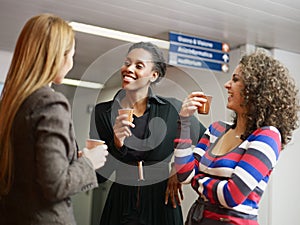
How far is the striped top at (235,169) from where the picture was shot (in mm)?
1375

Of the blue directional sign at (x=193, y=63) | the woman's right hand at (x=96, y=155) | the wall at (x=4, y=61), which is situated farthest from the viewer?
the wall at (x=4, y=61)

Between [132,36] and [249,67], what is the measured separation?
172 cm

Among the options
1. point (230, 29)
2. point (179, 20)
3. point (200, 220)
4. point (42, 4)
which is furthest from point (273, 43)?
point (200, 220)

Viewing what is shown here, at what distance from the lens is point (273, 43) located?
134 inches

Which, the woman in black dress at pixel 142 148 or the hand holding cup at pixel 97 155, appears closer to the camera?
the hand holding cup at pixel 97 155

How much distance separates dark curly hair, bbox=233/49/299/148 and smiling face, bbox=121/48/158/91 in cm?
33

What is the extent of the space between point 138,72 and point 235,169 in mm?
497

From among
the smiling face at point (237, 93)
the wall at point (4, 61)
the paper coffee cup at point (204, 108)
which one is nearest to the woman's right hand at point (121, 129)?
the paper coffee cup at point (204, 108)

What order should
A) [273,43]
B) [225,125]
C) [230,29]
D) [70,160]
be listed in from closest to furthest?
1. [70,160]
2. [225,125]
3. [230,29]
4. [273,43]

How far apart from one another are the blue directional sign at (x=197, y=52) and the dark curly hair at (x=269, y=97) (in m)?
1.36

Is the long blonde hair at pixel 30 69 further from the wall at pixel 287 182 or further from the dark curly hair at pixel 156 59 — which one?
the wall at pixel 287 182

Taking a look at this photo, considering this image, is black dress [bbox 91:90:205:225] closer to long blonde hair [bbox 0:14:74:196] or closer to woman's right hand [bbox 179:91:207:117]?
woman's right hand [bbox 179:91:207:117]

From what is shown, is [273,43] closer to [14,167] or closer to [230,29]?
[230,29]

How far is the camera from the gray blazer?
104cm
